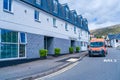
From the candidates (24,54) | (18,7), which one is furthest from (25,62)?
(18,7)

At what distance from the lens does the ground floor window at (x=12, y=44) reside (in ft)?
53.9

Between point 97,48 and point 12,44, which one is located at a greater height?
point 12,44

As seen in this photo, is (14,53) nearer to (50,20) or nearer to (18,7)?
(18,7)

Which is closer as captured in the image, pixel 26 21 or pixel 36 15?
pixel 26 21

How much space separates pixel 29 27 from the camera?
20875 millimetres

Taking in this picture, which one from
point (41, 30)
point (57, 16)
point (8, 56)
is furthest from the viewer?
point (57, 16)

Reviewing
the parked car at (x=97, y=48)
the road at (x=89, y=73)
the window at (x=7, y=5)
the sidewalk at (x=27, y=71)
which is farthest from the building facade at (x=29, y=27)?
the road at (x=89, y=73)

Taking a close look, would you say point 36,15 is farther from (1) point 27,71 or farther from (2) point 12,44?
(1) point 27,71

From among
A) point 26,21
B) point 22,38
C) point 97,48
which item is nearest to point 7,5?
point 26,21

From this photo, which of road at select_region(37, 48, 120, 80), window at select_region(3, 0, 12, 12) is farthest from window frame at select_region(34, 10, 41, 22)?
road at select_region(37, 48, 120, 80)

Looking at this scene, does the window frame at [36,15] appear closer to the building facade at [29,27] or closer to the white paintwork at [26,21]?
the building facade at [29,27]

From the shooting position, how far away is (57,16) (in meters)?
29.7

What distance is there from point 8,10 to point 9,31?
1.82 metres

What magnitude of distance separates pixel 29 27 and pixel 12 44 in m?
3.68
